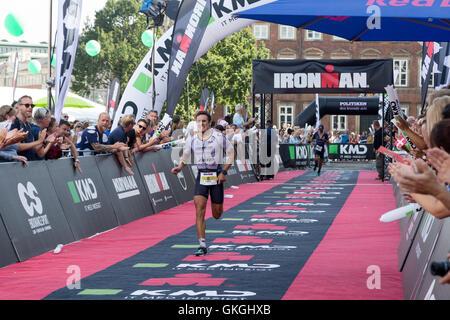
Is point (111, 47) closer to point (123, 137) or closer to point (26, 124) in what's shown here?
point (123, 137)

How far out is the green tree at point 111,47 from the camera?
247 ft

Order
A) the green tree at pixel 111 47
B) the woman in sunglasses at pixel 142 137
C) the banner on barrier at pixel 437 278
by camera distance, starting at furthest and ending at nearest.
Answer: the green tree at pixel 111 47
the woman in sunglasses at pixel 142 137
the banner on barrier at pixel 437 278

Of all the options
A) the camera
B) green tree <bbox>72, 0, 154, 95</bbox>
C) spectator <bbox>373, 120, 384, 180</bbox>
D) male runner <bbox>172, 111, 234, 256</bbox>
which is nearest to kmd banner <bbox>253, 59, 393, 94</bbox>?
spectator <bbox>373, 120, 384, 180</bbox>

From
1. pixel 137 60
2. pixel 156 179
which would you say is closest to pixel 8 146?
pixel 156 179

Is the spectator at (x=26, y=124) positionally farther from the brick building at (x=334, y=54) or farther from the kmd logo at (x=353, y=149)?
the brick building at (x=334, y=54)

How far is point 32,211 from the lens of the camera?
1012 cm

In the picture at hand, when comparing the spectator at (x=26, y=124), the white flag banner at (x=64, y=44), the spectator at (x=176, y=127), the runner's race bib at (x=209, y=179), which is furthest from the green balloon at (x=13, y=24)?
the runner's race bib at (x=209, y=179)

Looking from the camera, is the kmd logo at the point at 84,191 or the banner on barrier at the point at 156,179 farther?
the banner on barrier at the point at 156,179

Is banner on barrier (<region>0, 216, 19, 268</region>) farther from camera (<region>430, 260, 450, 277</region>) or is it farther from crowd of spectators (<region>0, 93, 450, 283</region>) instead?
camera (<region>430, 260, 450, 277</region>)

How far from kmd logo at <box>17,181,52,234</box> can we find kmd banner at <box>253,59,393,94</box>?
598 inches

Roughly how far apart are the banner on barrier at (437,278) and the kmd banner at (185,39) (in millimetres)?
11439

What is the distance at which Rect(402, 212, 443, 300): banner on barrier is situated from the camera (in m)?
6.11

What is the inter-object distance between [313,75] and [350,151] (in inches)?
759
